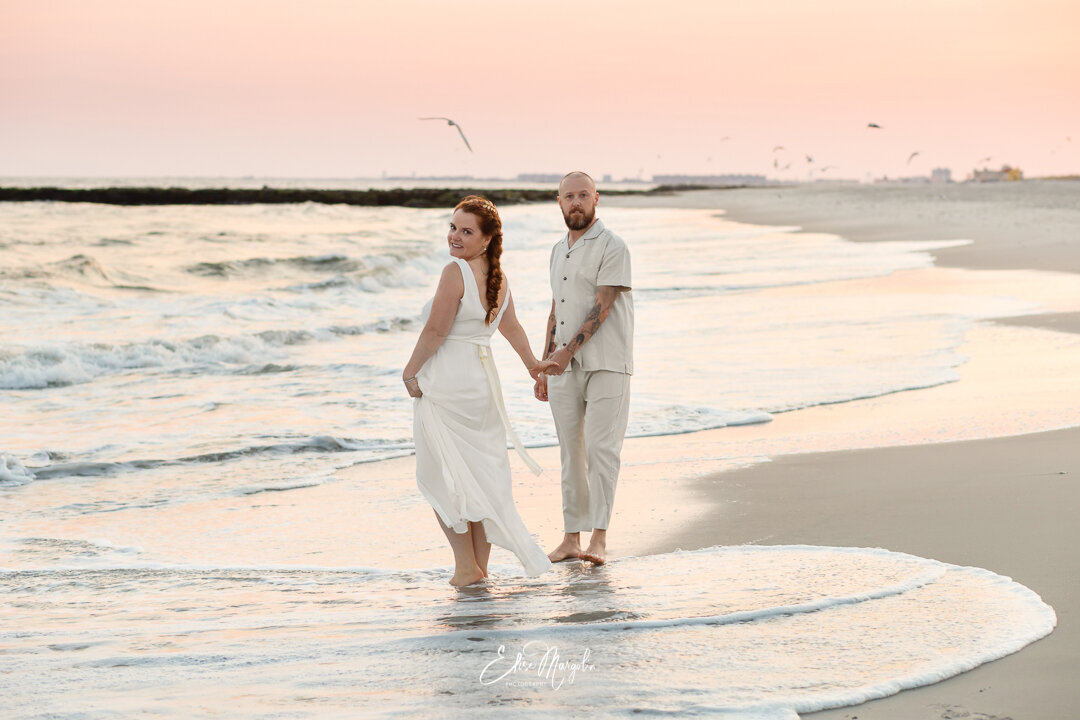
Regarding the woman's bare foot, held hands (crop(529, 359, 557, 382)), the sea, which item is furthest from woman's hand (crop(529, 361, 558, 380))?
the sea

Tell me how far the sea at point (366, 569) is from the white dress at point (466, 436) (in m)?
0.28

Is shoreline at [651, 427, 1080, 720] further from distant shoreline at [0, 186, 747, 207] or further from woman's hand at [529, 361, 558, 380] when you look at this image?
distant shoreline at [0, 186, 747, 207]

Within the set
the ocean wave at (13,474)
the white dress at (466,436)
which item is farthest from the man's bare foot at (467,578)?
the ocean wave at (13,474)

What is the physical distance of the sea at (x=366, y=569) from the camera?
3.52 metres

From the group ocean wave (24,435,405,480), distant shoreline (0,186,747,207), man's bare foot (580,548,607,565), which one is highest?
distant shoreline (0,186,747,207)

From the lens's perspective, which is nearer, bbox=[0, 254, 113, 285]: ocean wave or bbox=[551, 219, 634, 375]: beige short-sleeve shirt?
bbox=[551, 219, 634, 375]: beige short-sleeve shirt

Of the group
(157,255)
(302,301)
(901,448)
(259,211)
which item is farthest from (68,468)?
(259,211)

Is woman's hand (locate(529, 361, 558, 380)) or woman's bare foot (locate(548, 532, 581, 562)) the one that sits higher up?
woman's hand (locate(529, 361, 558, 380))

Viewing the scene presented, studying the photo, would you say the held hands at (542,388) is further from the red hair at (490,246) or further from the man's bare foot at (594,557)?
the man's bare foot at (594,557)

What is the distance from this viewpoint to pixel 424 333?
4641 mm

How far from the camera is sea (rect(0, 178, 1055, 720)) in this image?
139 inches

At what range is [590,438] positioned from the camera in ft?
17.4

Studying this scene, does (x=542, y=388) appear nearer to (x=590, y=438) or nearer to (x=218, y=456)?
(x=590, y=438)

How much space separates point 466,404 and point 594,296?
925 mm
